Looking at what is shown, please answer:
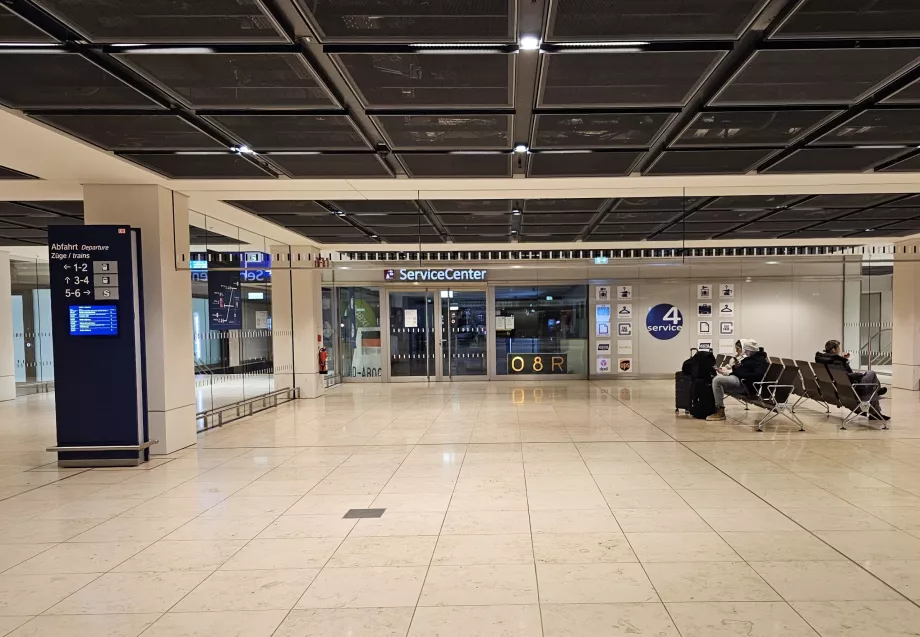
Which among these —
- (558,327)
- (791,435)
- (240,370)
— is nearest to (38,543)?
(240,370)

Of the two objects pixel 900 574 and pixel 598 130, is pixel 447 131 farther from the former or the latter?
pixel 900 574

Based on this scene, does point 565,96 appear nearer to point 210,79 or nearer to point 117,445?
point 210,79

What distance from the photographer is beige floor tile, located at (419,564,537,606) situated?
314 cm

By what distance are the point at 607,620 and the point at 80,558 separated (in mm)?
3704

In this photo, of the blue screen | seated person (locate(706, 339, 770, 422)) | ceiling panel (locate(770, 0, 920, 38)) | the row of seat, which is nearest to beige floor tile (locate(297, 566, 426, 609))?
ceiling panel (locate(770, 0, 920, 38))

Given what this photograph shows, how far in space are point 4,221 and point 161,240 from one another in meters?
4.70

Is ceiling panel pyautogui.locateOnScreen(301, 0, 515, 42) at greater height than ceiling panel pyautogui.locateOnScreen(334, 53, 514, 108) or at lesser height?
greater

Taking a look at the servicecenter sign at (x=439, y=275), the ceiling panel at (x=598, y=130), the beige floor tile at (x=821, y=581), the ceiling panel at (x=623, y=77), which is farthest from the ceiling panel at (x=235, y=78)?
the servicecenter sign at (x=439, y=275)

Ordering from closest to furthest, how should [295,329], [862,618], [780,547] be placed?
[862,618]
[780,547]
[295,329]

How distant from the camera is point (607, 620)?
2908 mm

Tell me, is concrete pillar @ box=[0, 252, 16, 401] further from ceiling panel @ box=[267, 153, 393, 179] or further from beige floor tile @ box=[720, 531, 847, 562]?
beige floor tile @ box=[720, 531, 847, 562]

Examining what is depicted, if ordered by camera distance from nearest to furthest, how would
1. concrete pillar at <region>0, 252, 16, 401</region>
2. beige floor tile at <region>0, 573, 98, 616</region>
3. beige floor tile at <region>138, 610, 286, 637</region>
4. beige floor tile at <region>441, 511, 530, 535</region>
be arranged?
beige floor tile at <region>138, 610, 286, 637</region>
beige floor tile at <region>0, 573, 98, 616</region>
beige floor tile at <region>441, 511, 530, 535</region>
concrete pillar at <region>0, 252, 16, 401</region>

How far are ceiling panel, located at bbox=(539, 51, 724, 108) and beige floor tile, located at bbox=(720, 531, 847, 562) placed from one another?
340 cm

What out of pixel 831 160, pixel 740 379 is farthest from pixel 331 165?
pixel 740 379
